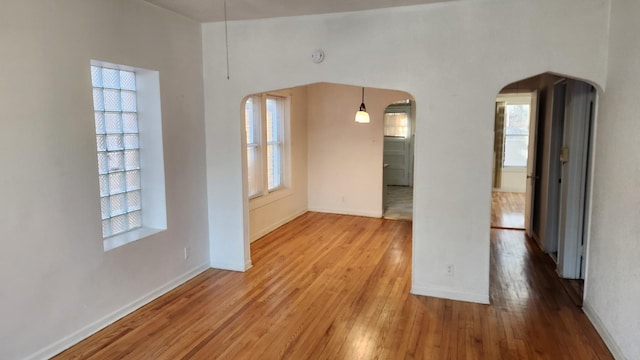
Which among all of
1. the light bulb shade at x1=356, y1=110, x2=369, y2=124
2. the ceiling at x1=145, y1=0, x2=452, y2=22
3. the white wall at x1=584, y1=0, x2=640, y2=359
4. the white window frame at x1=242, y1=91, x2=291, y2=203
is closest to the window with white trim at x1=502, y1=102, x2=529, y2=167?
the light bulb shade at x1=356, y1=110, x2=369, y2=124

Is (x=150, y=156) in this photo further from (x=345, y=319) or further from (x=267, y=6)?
(x=345, y=319)

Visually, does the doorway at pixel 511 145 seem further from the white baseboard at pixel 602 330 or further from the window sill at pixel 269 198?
the white baseboard at pixel 602 330

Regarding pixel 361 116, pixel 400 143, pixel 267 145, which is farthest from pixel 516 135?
pixel 267 145

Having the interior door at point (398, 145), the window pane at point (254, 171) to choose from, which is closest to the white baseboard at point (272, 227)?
the window pane at point (254, 171)

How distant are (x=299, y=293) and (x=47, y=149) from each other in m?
2.51

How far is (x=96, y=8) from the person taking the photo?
3.20 metres

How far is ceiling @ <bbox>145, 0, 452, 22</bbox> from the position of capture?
3623 mm

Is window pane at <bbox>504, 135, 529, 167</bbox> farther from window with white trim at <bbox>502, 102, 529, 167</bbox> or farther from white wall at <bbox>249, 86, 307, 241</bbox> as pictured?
white wall at <bbox>249, 86, 307, 241</bbox>

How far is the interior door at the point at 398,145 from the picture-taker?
1170cm

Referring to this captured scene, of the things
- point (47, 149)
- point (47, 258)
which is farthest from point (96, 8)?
point (47, 258)

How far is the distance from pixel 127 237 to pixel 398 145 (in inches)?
361

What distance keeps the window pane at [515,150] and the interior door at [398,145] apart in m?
2.60

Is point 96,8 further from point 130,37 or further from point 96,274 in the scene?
point 96,274

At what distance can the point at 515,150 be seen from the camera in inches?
428
